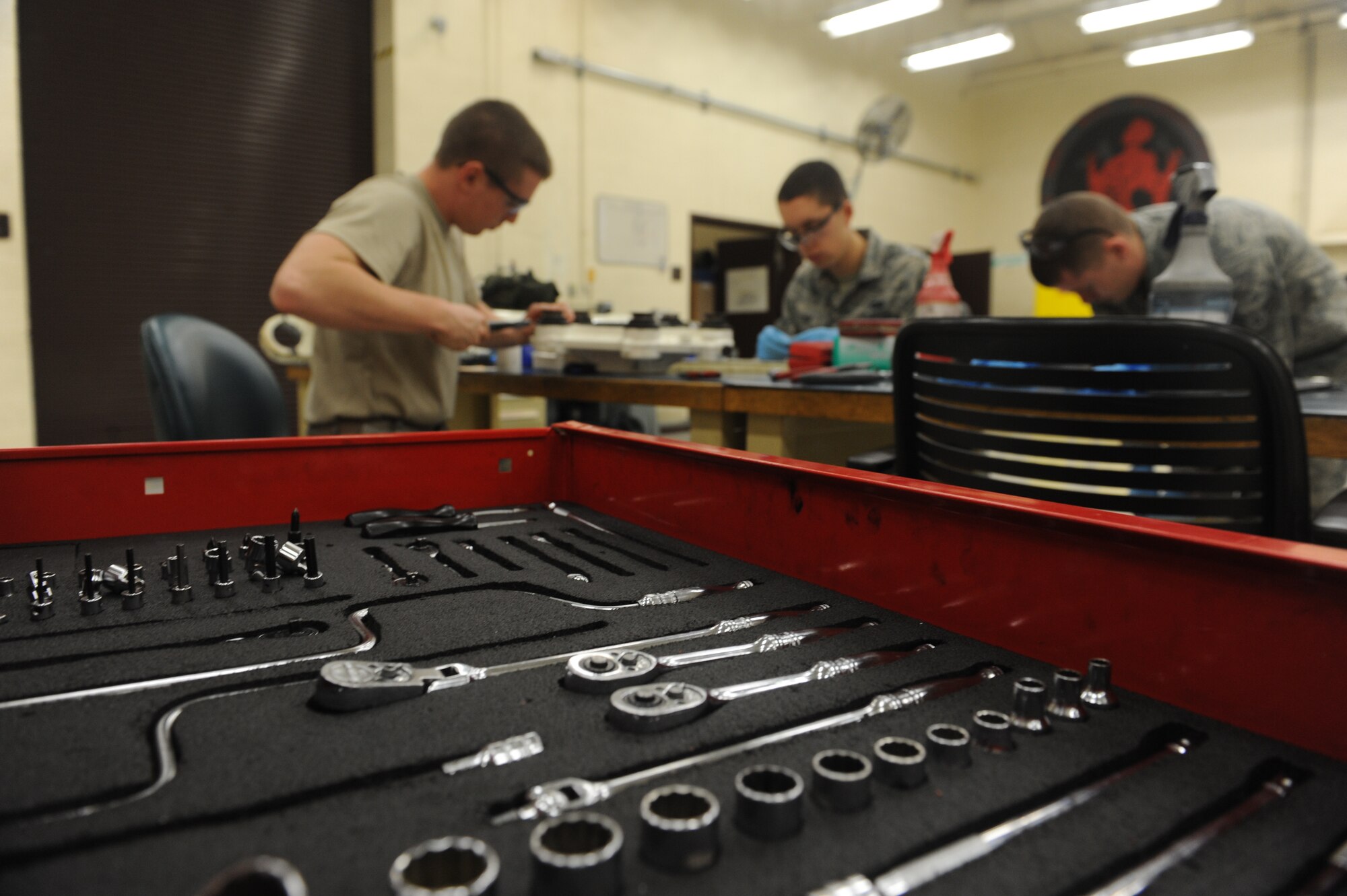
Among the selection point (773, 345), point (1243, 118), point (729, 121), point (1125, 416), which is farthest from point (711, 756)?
point (1243, 118)

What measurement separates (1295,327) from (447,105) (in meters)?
3.48

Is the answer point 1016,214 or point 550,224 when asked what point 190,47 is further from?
point 1016,214

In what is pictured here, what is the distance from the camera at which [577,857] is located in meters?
0.29

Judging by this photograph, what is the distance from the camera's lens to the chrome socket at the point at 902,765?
368 mm

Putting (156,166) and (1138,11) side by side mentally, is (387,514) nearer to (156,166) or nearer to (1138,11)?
(156,166)

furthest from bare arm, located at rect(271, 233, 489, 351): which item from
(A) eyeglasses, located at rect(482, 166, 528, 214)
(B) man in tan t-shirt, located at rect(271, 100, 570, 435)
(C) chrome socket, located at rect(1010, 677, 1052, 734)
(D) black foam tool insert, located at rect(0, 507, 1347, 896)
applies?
(C) chrome socket, located at rect(1010, 677, 1052, 734)

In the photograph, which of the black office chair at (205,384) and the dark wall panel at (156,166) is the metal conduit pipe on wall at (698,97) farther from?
the black office chair at (205,384)

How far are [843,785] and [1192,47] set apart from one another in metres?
6.79

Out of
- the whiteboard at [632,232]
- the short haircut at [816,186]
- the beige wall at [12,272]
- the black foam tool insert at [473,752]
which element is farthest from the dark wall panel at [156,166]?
the black foam tool insert at [473,752]

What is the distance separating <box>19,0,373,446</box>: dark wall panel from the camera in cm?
314

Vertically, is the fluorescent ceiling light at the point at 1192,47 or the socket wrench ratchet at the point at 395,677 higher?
the fluorescent ceiling light at the point at 1192,47

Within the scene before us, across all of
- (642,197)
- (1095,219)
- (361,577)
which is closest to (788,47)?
(642,197)

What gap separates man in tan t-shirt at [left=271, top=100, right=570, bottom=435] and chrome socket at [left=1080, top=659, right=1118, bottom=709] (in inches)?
56.8

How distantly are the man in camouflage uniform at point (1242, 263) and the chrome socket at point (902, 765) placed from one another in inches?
64.9
